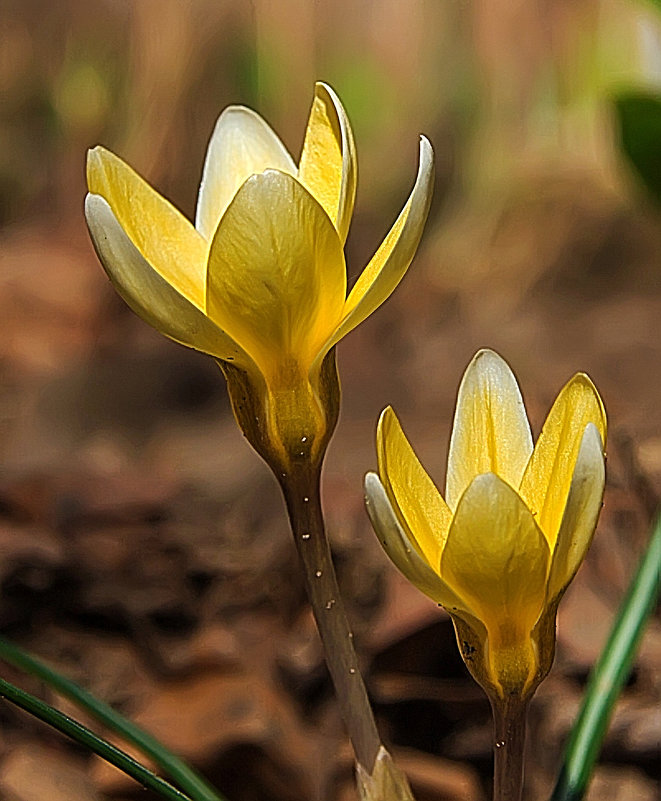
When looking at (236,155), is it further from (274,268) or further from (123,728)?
(123,728)

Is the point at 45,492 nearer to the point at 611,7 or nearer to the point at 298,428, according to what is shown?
the point at 298,428

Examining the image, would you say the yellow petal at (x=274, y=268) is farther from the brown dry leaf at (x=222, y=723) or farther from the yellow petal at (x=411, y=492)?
the brown dry leaf at (x=222, y=723)

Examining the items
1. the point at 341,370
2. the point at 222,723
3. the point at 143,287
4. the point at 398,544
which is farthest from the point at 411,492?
the point at 341,370

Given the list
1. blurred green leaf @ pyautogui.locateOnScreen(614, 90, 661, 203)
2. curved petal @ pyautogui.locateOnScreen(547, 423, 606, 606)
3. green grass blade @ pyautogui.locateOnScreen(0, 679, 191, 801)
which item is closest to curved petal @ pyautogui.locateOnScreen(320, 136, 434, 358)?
curved petal @ pyautogui.locateOnScreen(547, 423, 606, 606)

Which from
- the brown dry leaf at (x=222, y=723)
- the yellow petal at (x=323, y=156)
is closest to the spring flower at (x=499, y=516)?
the yellow petal at (x=323, y=156)

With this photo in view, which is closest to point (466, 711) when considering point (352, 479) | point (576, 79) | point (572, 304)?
point (352, 479)

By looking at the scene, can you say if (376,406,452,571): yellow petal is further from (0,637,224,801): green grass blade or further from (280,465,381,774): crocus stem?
(0,637,224,801): green grass blade
